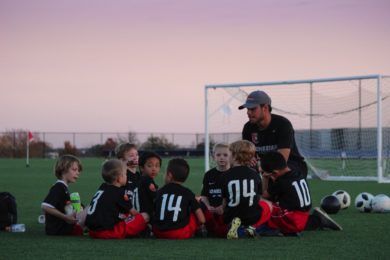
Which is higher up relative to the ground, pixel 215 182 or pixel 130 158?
pixel 130 158

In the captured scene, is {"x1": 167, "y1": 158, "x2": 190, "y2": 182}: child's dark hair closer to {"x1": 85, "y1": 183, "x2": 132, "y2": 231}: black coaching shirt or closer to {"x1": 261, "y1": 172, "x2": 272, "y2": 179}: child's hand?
{"x1": 85, "y1": 183, "x2": 132, "y2": 231}: black coaching shirt

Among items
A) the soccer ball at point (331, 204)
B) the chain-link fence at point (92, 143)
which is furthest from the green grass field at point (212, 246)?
the chain-link fence at point (92, 143)

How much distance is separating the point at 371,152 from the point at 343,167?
1134 mm

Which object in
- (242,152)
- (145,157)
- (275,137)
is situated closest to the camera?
(242,152)

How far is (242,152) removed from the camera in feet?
27.0

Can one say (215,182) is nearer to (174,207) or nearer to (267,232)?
(267,232)

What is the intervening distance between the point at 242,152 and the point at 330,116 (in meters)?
16.6

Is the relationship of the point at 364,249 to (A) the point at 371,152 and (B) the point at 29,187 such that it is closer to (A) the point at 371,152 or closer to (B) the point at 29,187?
(B) the point at 29,187

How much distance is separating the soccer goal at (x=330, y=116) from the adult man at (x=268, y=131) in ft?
43.6

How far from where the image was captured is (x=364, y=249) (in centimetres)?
705

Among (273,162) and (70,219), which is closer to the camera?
(70,219)

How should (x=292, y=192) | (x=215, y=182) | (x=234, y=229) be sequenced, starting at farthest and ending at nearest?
1. (x=215, y=182)
2. (x=292, y=192)
3. (x=234, y=229)

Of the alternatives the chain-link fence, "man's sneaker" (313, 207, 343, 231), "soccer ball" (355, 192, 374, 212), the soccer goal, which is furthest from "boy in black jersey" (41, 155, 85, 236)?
the chain-link fence

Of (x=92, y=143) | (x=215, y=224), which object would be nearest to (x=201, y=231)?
(x=215, y=224)
